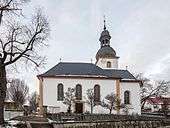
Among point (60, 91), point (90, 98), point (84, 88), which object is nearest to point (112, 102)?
point (90, 98)

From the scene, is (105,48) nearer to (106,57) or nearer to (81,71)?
(106,57)

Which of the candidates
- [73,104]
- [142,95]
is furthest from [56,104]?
[142,95]

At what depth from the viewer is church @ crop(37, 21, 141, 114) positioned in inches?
2103

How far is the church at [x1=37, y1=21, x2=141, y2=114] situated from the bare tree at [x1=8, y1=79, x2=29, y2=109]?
44.0ft

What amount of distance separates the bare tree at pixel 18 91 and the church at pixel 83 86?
44.0 ft

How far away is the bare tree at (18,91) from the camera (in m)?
69.4

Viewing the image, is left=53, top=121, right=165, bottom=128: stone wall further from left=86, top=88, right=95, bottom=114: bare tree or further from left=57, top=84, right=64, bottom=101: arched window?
left=57, top=84, right=64, bottom=101: arched window

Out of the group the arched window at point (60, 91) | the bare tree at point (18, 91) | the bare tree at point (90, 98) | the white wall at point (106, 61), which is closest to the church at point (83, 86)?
the arched window at point (60, 91)

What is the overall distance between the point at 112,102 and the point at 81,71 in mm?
7564

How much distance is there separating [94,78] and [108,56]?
11.6 meters

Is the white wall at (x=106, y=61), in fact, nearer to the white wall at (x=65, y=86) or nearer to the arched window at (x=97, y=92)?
the white wall at (x=65, y=86)

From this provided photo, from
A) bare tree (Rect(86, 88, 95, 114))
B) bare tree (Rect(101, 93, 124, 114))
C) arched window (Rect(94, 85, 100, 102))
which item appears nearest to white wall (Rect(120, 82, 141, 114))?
bare tree (Rect(101, 93, 124, 114))

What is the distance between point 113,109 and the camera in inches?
2104

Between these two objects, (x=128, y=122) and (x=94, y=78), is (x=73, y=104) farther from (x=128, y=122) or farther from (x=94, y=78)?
(x=128, y=122)
